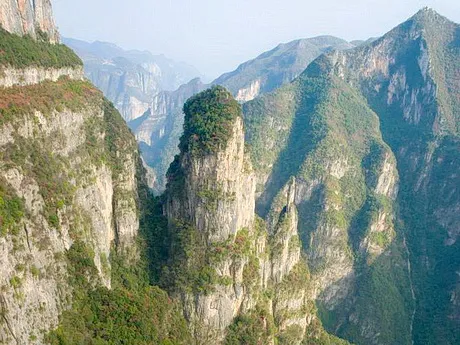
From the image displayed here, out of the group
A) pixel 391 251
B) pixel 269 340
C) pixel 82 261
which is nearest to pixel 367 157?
pixel 391 251

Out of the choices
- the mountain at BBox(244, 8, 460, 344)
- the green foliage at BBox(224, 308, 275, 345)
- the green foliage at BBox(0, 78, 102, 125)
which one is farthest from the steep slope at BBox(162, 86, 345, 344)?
the mountain at BBox(244, 8, 460, 344)

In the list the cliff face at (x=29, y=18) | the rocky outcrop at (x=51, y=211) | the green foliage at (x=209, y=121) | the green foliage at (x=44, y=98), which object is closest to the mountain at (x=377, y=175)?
the green foliage at (x=209, y=121)

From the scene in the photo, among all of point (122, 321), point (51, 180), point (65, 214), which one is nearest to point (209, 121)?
point (51, 180)

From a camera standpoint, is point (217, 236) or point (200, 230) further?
point (200, 230)

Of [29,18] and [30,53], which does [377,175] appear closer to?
[29,18]

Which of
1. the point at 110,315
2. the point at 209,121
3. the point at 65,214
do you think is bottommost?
the point at 110,315

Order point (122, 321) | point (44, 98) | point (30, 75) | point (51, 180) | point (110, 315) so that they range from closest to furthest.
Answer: point (51, 180) < point (110, 315) < point (122, 321) < point (44, 98) < point (30, 75)

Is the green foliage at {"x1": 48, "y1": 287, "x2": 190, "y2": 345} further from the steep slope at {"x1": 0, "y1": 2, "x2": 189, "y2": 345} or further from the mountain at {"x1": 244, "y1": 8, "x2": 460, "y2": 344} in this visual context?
the mountain at {"x1": 244, "y1": 8, "x2": 460, "y2": 344}
